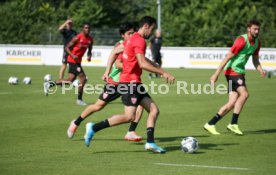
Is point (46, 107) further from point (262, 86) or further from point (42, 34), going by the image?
point (42, 34)

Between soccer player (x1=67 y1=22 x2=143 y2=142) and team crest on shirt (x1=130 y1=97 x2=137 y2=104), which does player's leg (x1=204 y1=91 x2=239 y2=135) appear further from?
team crest on shirt (x1=130 y1=97 x2=137 y2=104)

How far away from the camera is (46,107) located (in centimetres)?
1950

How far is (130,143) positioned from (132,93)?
1594 millimetres

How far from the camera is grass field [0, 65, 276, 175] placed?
32.9 feet

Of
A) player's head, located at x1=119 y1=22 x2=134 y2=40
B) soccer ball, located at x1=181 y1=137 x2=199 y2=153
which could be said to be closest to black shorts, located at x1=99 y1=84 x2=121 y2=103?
player's head, located at x1=119 y1=22 x2=134 y2=40

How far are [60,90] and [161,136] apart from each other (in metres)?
12.6

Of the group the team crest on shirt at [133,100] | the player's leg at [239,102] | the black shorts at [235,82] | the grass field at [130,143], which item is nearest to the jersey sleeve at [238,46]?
the black shorts at [235,82]

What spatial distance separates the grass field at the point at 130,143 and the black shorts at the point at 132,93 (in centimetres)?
83

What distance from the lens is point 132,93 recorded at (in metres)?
11.4

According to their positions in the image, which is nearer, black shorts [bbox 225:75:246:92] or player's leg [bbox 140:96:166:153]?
player's leg [bbox 140:96:166:153]

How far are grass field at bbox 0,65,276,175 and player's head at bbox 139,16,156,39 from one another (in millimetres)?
1925

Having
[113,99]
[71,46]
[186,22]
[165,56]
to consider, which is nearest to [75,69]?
[71,46]

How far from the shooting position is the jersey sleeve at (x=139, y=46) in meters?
Result: 11.2

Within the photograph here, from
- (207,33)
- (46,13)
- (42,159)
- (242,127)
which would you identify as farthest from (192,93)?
(46,13)
